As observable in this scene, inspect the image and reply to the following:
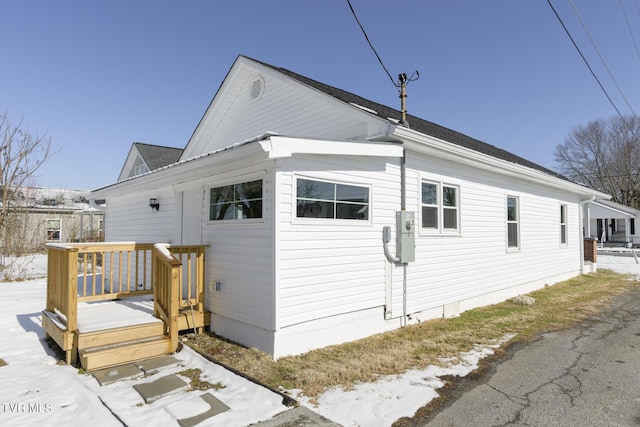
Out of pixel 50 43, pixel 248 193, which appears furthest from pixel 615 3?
pixel 50 43

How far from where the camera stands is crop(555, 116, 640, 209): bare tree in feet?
117

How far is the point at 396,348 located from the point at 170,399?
2886mm

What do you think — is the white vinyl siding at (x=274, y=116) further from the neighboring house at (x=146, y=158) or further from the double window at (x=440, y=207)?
the neighboring house at (x=146, y=158)

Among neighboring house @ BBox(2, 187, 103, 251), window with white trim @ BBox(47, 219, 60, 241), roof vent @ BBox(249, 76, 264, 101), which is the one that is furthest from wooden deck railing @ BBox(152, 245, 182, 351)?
window with white trim @ BBox(47, 219, 60, 241)

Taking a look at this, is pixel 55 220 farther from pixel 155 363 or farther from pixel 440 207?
pixel 440 207

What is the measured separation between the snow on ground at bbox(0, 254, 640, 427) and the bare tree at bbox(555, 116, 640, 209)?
4227 cm

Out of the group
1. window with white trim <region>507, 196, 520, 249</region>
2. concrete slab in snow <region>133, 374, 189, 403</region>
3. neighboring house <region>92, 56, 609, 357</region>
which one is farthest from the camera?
window with white trim <region>507, 196, 520, 249</region>

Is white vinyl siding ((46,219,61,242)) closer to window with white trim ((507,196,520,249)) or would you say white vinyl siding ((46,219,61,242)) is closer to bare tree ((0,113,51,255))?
bare tree ((0,113,51,255))

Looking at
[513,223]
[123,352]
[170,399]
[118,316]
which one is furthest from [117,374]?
[513,223]

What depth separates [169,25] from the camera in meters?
10.1

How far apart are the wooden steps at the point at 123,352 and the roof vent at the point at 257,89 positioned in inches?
220

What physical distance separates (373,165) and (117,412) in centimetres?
441

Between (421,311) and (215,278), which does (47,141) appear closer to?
(215,278)

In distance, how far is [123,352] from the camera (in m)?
4.27
